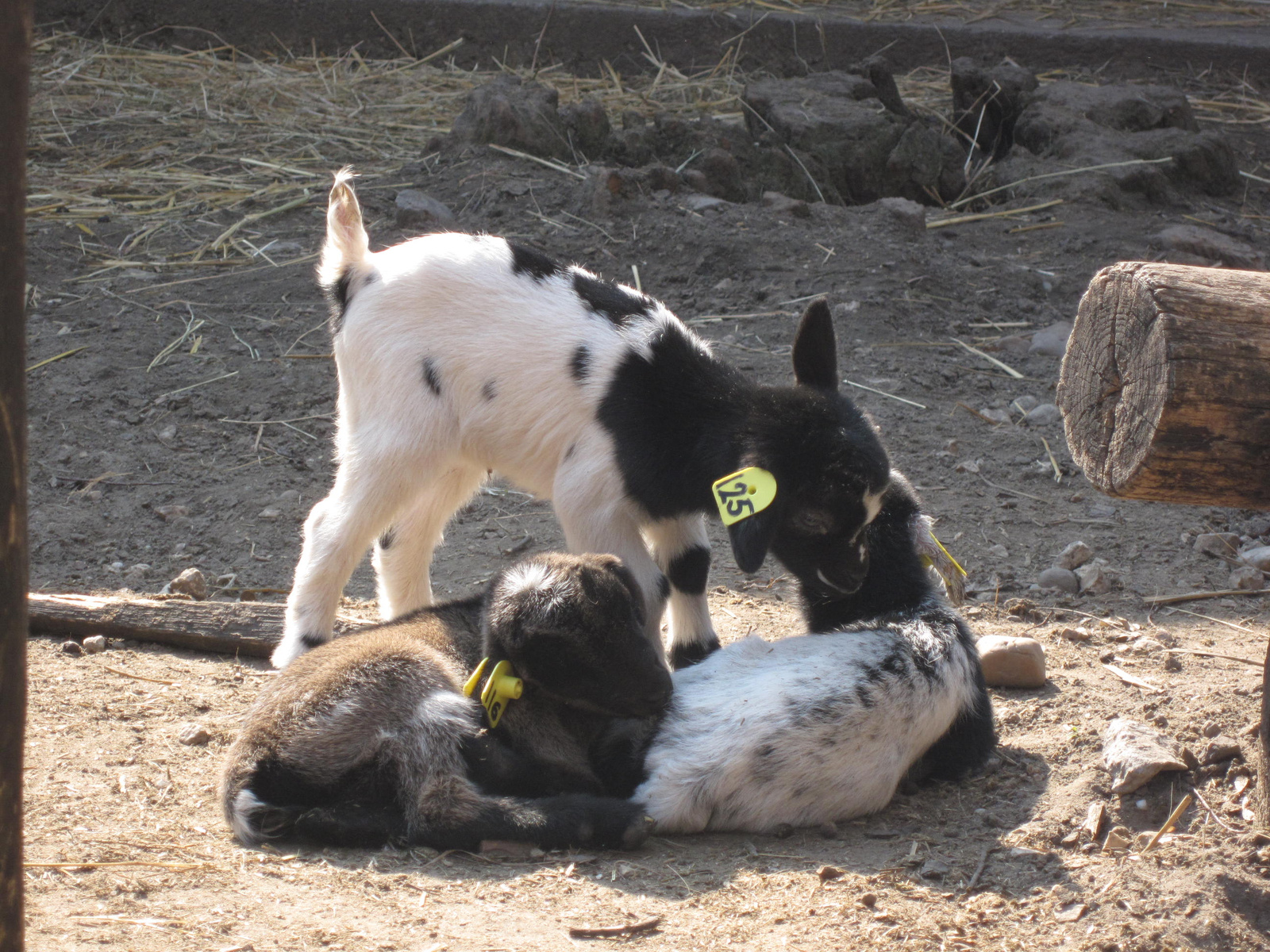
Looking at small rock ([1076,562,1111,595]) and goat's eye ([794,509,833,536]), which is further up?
goat's eye ([794,509,833,536])

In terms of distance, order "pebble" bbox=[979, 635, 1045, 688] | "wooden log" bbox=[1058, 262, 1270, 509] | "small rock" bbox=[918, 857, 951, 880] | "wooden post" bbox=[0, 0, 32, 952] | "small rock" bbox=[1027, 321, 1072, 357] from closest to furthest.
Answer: "wooden post" bbox=[0, 0, 32, 952] < "wooden log" bbox=[1058, 262, 1270, 509] < "small rock" bbox=[918, 857, 951, 880] < "pebble" bbox=[979, 635, 1045, 688] < "small rock" bbox=[1027, 321, 1072, 357]

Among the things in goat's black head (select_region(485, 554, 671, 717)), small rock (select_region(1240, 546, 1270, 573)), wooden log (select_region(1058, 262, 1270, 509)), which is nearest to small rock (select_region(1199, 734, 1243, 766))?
wooden log (select_region(1058, 262, 1270, 509))

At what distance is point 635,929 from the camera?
121 inches

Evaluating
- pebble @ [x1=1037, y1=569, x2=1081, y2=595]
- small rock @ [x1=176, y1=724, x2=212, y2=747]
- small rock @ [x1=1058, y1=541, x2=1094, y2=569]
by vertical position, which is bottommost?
small rock @ [x1=176, y1=724, x2=212, y2=747]

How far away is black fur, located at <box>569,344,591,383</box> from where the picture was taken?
460 centimetres

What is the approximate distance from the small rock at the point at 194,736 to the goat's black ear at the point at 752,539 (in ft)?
6.42

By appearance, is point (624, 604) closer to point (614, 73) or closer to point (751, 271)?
point (751, 271)

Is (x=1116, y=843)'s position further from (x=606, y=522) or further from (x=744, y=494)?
(x=606, y=522)

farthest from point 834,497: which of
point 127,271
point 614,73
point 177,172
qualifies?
point 614,73

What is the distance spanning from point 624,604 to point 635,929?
3.95 ft

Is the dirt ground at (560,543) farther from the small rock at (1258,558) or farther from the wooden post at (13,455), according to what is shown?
the wooden post at (13,455)

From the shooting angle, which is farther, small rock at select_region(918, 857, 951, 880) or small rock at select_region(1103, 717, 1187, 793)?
small rock at select_region(1103, 717, 1187, 793)

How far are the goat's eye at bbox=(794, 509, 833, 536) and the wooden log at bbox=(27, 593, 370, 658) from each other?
1.90 m

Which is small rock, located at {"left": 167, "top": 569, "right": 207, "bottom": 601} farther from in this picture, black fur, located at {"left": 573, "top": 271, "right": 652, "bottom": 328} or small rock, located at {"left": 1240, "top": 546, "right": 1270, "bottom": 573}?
small rock, located at {"left": 1240, "top": 546, "right": 1270, "bottom": 573}
